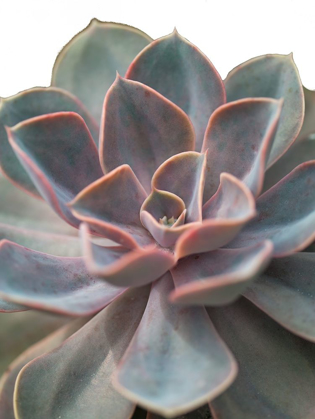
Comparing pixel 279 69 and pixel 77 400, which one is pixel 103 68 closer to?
pixel 279 69

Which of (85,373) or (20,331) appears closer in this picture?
(85,373)

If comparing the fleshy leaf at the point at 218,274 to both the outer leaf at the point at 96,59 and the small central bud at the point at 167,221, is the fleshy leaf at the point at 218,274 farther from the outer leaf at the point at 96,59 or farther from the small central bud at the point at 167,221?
the outer leaf at the point at 96,59

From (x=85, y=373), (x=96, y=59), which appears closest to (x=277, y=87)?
(x=96, y=59)

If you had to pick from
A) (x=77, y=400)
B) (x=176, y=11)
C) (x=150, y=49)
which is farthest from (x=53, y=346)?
(x=176, y=11)

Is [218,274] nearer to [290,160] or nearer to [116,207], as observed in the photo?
[116,207]

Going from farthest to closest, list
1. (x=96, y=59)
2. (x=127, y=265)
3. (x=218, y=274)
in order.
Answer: (x=96, y=59) < (x=218, y=274) < (x=127, y=265)

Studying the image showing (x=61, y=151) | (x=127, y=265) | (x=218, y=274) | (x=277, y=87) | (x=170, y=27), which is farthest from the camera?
(x=170, y=27)
